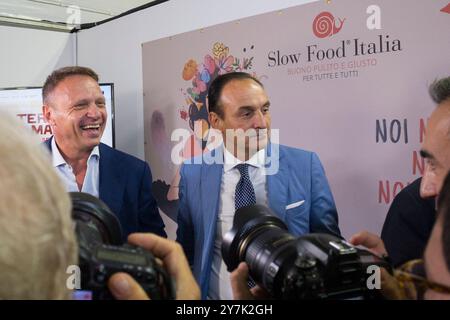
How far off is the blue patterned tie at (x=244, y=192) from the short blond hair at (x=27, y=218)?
2.28ft

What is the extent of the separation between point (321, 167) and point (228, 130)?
0.86ft

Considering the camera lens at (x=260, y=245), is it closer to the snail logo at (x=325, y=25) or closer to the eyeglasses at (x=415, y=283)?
the eyeglasses at (x=415, y=283)

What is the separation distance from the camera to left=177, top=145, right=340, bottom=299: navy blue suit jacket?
1015 millimetres

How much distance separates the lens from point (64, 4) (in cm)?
178

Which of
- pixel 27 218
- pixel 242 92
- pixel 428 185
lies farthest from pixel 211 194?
pixel 27 218

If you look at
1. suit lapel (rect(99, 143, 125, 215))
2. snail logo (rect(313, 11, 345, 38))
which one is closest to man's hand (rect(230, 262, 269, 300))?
suit lapel (rect(99, 143, 125, 215))

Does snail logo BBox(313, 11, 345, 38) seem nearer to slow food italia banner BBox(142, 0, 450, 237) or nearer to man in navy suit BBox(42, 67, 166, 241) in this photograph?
slow food italia banner BBox(142, 0, 450, 237)

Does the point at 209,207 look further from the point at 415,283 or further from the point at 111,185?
the point at 415,283

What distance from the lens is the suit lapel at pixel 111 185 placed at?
1.04 meters

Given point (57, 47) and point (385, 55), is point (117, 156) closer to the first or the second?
point (385, 55)

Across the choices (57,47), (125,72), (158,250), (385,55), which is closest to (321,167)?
(385,55)

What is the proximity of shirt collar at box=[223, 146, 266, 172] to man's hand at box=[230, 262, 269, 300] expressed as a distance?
0.46 metres

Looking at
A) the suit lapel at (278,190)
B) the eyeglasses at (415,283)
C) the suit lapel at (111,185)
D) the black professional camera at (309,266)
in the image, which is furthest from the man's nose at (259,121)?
the eyeglasses at (415,283)

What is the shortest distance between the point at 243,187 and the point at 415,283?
1.91ft
